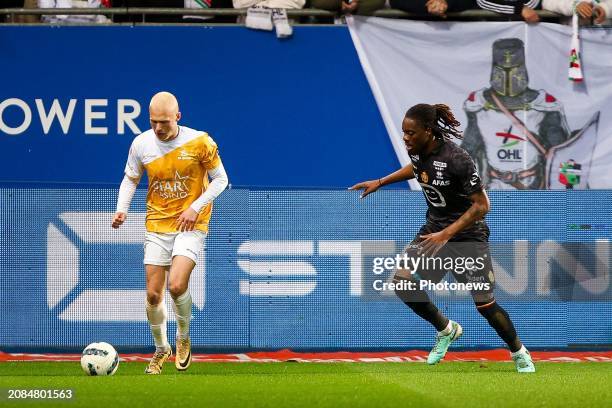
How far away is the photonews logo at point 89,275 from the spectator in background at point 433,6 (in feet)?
13.5

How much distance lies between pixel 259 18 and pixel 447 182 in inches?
179

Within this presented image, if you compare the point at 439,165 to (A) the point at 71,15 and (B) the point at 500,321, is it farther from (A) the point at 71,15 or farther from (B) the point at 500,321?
(A) the point at 71,15

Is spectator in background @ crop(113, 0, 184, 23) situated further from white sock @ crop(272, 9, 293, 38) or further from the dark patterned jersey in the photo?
the dark patterned jersey

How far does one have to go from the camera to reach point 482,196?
10.8 meters

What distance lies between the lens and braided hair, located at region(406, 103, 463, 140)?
10.9 meters

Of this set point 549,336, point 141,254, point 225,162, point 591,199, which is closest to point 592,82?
point 591,199

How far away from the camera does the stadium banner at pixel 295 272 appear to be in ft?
44.4

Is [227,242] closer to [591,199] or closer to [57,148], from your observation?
[57,148]

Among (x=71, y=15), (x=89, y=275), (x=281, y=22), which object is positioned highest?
(x=71, y=15)

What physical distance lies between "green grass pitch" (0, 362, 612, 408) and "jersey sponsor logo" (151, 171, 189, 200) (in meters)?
1.60

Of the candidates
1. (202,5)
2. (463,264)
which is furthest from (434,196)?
(202,5)

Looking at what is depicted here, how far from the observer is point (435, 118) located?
36.4 ft

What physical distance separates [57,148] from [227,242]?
8.72 feet

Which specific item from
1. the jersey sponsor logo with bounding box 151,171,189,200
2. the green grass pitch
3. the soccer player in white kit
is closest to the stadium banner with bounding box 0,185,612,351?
the green grass pitch
